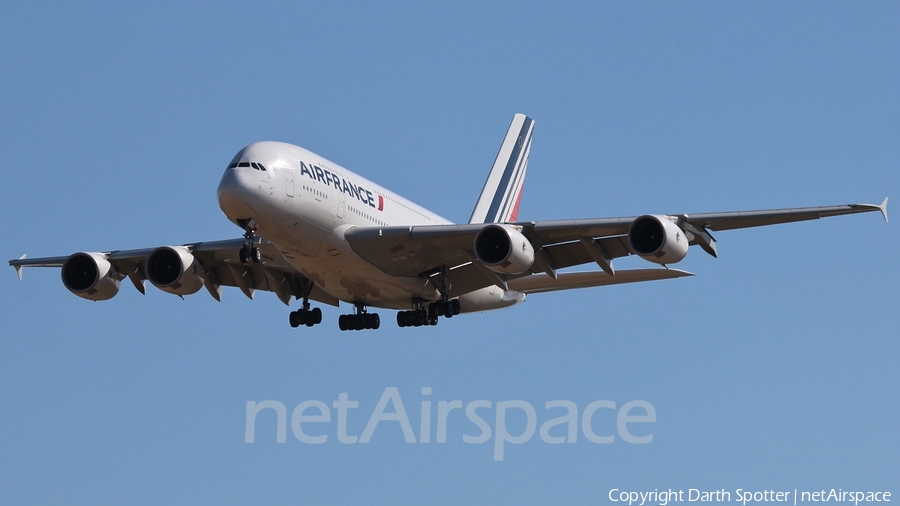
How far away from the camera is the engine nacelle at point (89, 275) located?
3838 cm

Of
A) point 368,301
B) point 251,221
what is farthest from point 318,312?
point 251,221

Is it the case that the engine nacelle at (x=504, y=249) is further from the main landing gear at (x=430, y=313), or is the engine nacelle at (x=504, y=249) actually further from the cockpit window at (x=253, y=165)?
the cockpit window at (x=253, y=165)

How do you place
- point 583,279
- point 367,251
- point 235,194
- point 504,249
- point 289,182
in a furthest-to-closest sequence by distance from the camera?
point 583,279, point 367,251, point 504,249, point 289,182, point 235,194

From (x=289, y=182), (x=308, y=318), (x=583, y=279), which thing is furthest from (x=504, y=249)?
(x=308, y=318)

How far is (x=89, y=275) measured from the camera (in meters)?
38.6

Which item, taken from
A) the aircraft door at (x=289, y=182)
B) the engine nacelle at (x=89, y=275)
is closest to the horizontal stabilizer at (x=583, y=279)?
the aircraft door at (x=289, y=182)

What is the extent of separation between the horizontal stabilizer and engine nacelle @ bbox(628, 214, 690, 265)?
4419 millimetres

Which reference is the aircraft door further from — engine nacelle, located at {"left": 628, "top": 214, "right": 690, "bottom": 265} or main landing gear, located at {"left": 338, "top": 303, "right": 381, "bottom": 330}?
engine nacelle, located at {"left": 628, "top": 214, "right": 690, "bottom": 265}

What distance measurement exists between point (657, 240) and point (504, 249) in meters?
4.18

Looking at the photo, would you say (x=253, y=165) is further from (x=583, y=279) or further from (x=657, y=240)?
(x=583, y=279)

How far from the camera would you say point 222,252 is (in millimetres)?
37312

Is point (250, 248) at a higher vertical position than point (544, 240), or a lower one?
lower

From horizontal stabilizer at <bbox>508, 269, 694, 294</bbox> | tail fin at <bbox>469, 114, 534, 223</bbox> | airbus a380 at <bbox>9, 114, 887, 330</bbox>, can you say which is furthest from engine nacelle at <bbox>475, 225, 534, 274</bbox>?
tail fin at <bbox>469, 114, 534, 223</bbox>

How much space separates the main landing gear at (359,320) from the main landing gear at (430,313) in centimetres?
112
